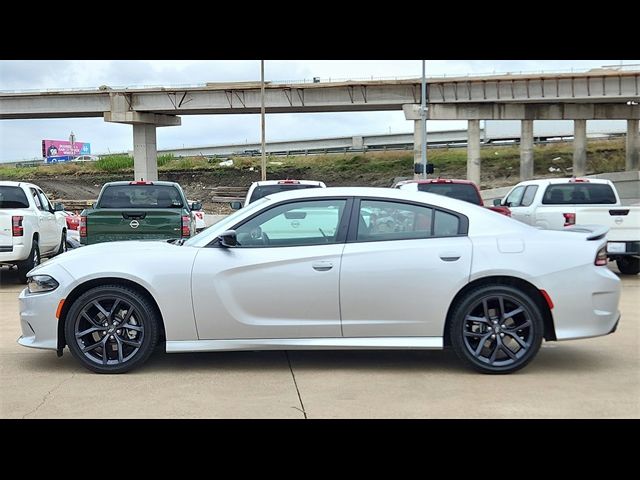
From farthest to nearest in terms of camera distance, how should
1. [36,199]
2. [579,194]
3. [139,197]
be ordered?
[36,199], [579,194], [139,197]

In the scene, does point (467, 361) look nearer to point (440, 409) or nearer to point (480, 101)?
point (440, 409)

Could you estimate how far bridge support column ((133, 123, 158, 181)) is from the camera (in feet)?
154

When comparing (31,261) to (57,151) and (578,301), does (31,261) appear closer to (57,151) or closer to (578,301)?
(578,301)

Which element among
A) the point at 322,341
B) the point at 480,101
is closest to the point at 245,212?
the point at 322,341

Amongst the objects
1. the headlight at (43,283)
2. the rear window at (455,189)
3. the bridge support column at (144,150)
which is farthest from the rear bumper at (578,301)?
the bridge support column at (144,150)

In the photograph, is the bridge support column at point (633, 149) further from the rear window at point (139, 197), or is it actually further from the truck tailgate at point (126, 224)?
the truck tailgate at point (126, 224)

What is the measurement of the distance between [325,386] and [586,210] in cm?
803

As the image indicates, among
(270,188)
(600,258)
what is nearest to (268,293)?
(600,258)

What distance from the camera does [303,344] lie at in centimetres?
579

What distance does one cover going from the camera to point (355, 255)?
5824 millimetres

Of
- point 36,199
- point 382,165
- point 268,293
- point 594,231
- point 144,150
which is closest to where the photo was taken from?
point 268,293


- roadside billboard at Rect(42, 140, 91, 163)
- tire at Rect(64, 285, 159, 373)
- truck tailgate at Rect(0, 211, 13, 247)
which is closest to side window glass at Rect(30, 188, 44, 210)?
truck tailgate at Rect(0, 211, 13, 247)

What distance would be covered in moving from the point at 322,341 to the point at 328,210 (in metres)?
1.16

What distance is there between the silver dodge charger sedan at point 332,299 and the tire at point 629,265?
783 centimetres
